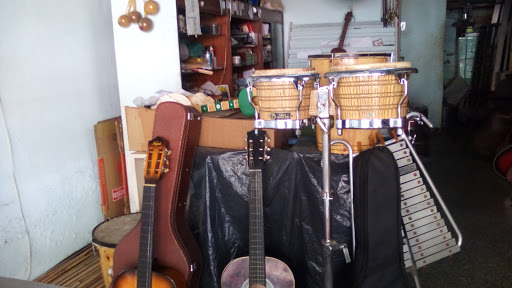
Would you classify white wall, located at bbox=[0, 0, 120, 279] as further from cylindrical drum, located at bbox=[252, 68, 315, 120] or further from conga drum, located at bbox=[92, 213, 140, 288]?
cylindrical drum, located at bbox=[252, 68, 315, 120]

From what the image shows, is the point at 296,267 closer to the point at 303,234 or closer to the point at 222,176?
the point at 303,234

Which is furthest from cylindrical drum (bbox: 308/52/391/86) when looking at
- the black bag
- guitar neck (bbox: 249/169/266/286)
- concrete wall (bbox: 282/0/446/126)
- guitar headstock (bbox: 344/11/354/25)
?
concrete wall (bbox: 282/0/446/126)

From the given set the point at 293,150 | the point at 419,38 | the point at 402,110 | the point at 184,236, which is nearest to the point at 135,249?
the point at 184,236

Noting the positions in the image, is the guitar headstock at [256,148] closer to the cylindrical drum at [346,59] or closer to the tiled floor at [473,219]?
the cylindrical drum at [346,59]

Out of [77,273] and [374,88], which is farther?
[77,273]

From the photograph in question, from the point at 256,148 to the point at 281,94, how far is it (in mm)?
444

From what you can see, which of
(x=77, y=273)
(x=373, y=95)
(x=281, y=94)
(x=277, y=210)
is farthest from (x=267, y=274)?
(x=77, y=273)

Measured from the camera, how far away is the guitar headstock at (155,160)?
197cm

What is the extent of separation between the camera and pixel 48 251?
2.79 m

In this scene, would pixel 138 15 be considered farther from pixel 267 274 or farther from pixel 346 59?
pixel 267 274

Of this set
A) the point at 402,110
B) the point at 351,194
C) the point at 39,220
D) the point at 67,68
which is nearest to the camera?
the point at 402,110

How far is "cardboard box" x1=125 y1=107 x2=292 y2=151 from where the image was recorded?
222 centimetres

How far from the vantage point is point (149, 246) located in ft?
6.39

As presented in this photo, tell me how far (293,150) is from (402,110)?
2.36 feet
